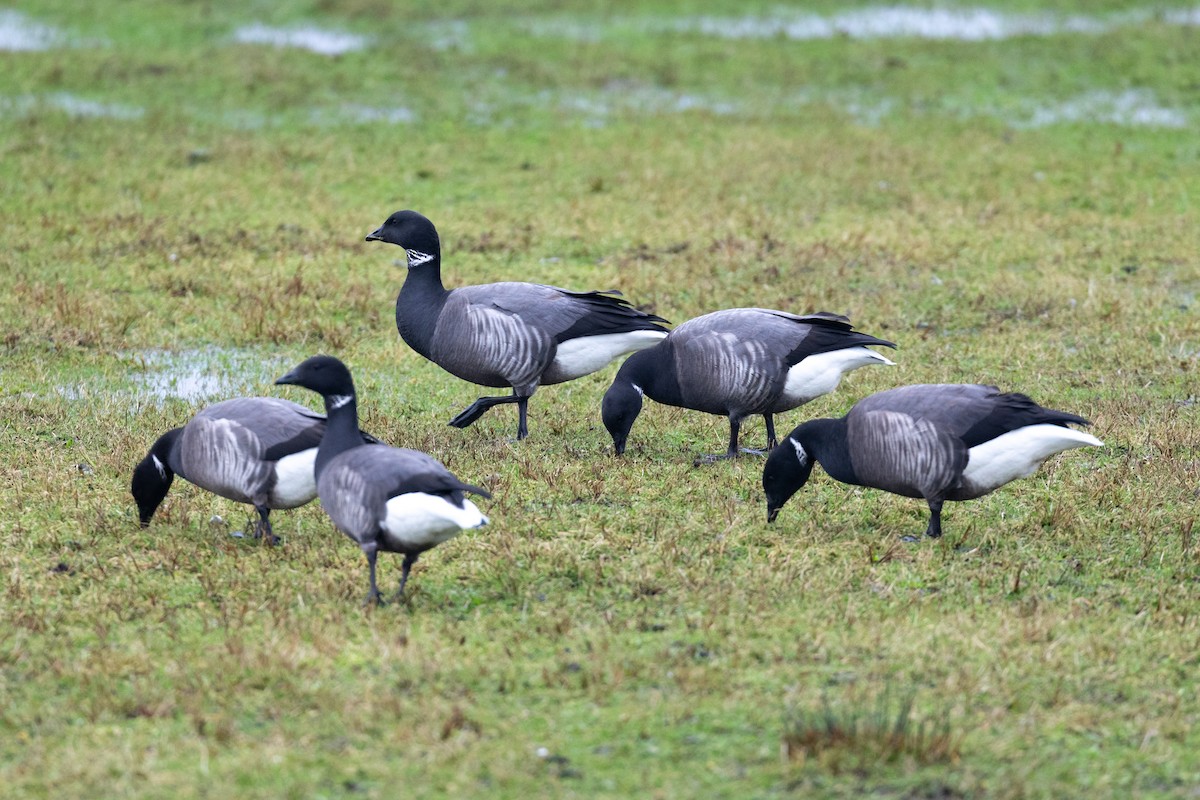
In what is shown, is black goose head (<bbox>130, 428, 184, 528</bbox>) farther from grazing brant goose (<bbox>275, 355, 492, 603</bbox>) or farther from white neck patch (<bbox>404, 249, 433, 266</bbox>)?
white neck patch (<bbox>404, 249, 433, 266</bbox>)

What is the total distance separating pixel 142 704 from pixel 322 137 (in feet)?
44.5

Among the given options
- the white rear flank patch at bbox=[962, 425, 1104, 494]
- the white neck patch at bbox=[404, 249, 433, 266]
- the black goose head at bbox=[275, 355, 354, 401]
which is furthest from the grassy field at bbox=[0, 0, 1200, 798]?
the white neck patch at bbox=[404, 249, 433, 266]

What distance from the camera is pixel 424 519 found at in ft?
22.1

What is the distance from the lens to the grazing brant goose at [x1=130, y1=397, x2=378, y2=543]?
766cm

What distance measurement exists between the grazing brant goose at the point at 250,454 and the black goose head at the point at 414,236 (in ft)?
8.23

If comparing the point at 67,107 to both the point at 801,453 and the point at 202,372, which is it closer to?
the point at 202,372

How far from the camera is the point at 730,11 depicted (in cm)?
2622

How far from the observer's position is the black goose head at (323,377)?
7316 millimetres

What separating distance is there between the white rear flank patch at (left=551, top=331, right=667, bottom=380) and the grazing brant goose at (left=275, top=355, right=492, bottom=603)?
2.81 m

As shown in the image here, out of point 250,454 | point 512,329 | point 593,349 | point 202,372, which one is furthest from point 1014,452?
point 202,372

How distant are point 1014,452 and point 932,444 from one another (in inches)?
17.0

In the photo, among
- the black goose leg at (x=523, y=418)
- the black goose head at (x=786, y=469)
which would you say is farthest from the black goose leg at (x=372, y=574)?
the black goose leg at (x=523, y=418)

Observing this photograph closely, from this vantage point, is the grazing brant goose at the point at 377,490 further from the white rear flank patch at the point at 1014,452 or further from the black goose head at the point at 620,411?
the white rear flank patch at the point at 1014,452

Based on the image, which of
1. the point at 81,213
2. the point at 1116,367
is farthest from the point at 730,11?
the point at 1116,367
